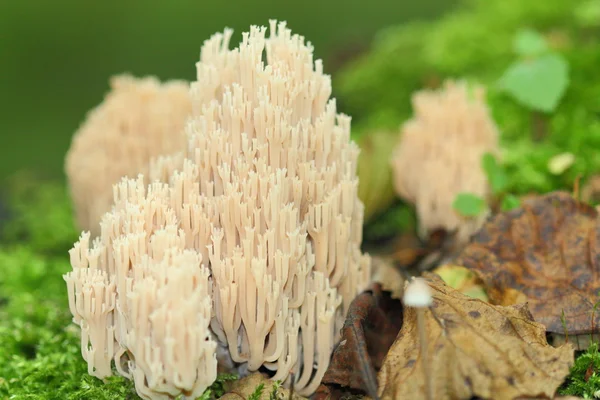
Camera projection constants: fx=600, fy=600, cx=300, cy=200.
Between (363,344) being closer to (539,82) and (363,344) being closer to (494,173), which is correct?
(494,173)

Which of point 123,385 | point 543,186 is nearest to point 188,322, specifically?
point 123,385

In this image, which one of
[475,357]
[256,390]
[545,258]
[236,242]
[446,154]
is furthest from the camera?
[446,154]

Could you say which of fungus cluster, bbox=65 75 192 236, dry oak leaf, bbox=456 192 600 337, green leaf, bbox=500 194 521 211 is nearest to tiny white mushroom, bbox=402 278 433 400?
dry oak leaf, bbox=456 192 600 337

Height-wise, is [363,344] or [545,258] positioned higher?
[545,258]

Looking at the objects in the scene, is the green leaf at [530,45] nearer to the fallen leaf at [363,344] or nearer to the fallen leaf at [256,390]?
the fallen leaf at [363,344]

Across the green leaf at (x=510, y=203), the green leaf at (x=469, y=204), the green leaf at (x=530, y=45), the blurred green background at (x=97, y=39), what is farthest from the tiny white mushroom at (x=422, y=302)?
the blurred green background at (x=97, y=39)

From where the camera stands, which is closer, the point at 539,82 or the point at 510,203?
the point at 510,203

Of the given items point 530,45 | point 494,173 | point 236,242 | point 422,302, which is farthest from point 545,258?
point 530,45
